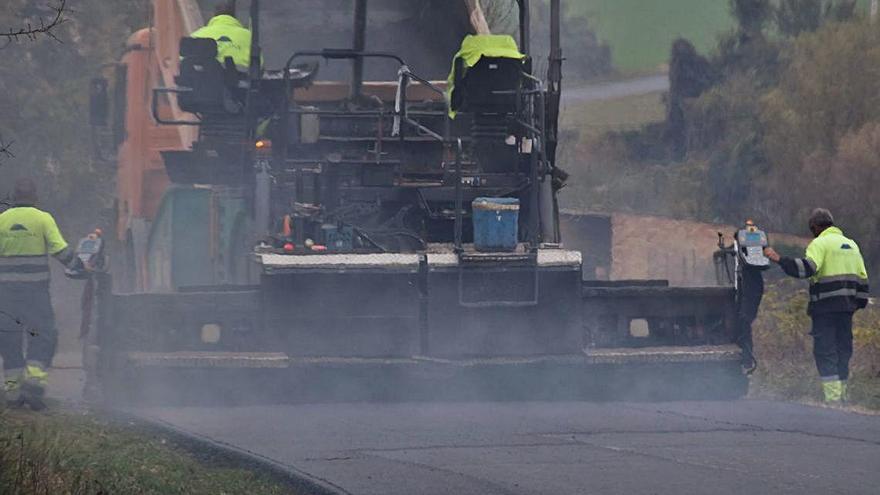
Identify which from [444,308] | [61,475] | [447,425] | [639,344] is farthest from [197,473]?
[639,344]

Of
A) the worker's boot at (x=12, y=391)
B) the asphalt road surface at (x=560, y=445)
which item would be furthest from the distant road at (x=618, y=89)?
the worker's boot at (x=12, y=391)

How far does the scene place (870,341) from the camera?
14523 mm

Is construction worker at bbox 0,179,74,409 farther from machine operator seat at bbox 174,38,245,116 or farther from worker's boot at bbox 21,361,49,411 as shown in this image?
machine operator seat at bbox 174,38,245,116

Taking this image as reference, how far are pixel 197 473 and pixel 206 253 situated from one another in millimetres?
5773

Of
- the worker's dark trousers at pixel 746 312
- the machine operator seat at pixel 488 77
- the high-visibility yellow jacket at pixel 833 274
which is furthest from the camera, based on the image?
the high-visibility yellow jacket at pixel 833 274

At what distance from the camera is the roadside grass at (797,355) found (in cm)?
1216

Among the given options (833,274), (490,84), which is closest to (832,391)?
(833,274)

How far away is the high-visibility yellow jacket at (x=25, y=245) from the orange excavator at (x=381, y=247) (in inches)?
40.5

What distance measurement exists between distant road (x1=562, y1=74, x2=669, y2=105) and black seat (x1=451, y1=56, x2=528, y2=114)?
84.8 feet

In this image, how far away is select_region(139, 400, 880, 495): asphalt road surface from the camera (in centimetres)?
773

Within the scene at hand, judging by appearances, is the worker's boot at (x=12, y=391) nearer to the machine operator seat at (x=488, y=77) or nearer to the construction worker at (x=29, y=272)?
the construction worker at (x=29, y=272)

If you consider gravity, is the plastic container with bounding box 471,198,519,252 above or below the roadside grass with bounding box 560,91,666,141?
below

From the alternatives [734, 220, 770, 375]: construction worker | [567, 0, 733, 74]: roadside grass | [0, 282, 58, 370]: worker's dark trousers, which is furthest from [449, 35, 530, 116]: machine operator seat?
[567, 0, 733, 74]: roadside grass

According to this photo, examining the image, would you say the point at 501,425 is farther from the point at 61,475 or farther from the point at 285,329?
the point at 61,475
